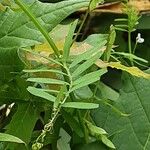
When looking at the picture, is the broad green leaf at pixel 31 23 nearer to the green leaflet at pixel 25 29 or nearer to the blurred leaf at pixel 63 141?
the green leaflet at pixel 25 29

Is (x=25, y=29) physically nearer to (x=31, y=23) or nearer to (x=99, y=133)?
(x=31, y=23)

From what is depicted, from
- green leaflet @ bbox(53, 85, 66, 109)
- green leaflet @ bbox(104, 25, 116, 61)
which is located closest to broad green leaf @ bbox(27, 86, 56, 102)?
green leaflet @ bbox(53, 85, 66, 109)

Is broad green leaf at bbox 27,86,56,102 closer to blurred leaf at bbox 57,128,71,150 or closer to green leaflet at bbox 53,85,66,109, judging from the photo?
green leaflet at bbox 53,85,66,109

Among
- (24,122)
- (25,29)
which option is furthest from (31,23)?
(24,122)

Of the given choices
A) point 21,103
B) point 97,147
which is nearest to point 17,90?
point 21,103

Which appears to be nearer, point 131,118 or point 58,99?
point 58,99

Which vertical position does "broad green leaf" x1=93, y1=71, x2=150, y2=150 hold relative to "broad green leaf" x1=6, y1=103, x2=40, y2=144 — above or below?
below

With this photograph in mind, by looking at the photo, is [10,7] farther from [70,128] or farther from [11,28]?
[70,128]
